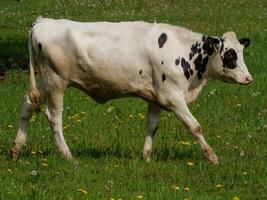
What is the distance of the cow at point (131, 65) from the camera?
457 inches

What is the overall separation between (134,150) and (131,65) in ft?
4.85

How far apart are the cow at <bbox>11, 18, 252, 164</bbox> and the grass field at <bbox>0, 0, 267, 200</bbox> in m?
0.50

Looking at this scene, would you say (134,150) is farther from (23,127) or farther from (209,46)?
(209,46)

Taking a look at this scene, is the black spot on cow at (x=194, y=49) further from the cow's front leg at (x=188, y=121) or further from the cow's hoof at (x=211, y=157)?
the cow's hoof at (x=211, y=157)

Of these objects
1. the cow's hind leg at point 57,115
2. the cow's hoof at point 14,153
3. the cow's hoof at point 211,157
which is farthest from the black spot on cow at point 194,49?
the cow's hoof at point 14,153

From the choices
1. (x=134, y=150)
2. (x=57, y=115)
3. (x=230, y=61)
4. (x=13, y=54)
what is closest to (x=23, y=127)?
(x=57, y=115)

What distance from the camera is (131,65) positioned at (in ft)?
38.1

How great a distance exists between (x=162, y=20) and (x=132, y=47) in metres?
17.8

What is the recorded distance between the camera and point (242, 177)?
424 inches

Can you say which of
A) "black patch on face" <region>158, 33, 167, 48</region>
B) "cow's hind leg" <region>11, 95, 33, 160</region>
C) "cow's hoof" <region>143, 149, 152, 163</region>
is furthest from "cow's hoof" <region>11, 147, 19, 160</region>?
"black patch on face" <region>158, 33, 167, 48</region>

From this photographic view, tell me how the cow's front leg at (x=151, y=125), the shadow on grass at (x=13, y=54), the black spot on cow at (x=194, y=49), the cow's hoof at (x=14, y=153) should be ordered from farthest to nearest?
the shadow on grass at (x=13, y=54), the cow's front leg at (x=151, y=125), the black spot on cow at (x=194, y=49), the cow's hoof at (x=14, y=153)

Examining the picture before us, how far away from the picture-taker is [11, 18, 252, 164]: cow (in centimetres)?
1161

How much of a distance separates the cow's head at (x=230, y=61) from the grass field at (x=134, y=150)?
118cm

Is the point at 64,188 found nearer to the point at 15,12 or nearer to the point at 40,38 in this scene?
the point at 40,38
